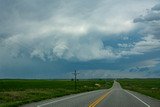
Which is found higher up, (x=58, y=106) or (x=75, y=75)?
(x=75, y=75)

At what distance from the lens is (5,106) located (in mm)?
24688

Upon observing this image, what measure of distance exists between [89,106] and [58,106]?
205 cm

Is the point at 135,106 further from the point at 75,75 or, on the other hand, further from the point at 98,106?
the point at 75,75

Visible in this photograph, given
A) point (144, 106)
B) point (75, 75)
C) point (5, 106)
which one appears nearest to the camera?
point (5, 106)

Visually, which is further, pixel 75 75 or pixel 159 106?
pixel 75 75

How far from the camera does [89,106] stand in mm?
25031

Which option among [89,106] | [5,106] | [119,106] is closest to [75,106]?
[89,106]

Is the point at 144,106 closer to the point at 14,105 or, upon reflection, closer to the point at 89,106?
the point at 89,106

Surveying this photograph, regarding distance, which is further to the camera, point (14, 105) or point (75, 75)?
point (75, 75)

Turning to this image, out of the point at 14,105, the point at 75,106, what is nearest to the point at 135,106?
the point at 75,106

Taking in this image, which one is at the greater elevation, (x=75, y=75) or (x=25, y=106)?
(x=75, y=75)

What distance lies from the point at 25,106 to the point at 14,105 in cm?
114

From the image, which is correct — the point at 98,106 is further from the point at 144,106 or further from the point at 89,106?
the point at 144,106

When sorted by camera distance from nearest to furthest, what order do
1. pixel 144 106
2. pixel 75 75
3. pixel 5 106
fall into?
pixel 5 106, pixel 144 106, pixel 75 75
